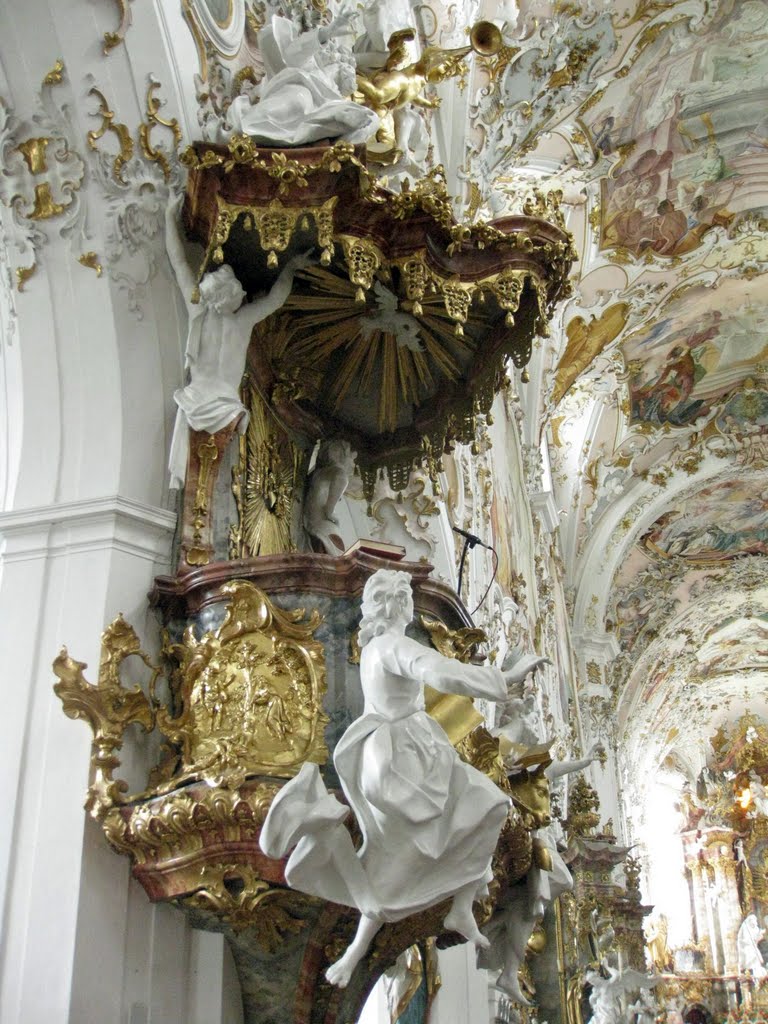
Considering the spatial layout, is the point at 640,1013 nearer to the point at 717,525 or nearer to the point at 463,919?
the point at 717,525

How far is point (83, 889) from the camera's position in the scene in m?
4.43

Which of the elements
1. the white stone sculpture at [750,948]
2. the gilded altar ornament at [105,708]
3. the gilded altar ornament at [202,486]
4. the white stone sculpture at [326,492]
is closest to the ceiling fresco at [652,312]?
the white stone sculpture at [326,492]

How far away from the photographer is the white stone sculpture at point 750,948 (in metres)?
29.0

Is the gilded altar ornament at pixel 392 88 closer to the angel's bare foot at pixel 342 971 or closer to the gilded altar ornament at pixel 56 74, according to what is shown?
the gilded altar ornament at pixel 56 74

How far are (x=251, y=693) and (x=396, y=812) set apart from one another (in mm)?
849

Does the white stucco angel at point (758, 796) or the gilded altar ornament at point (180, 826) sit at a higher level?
the white stucco angel at point (758, 796)

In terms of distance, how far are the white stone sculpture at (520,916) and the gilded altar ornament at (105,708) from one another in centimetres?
222

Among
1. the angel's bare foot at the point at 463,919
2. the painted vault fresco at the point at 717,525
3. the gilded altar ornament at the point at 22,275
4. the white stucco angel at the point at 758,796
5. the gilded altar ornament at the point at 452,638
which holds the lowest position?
the angel's bare foot at the point at 463,919

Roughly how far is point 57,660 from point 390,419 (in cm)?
284

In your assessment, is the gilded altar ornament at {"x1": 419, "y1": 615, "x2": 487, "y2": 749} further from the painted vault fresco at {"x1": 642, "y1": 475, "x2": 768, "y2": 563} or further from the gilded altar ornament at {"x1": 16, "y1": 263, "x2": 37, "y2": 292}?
the painted vault fresco at {"x1": 642, "y1": 475, "x2": 768, "y2": 563}

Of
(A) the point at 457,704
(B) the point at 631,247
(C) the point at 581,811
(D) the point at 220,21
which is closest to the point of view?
(A) the point at 457,704

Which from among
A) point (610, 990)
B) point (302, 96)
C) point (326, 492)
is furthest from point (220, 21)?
point (610, 990)

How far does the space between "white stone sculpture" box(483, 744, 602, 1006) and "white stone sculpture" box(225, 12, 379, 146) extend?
3399 millimetres

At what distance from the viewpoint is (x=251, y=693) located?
183 inches
